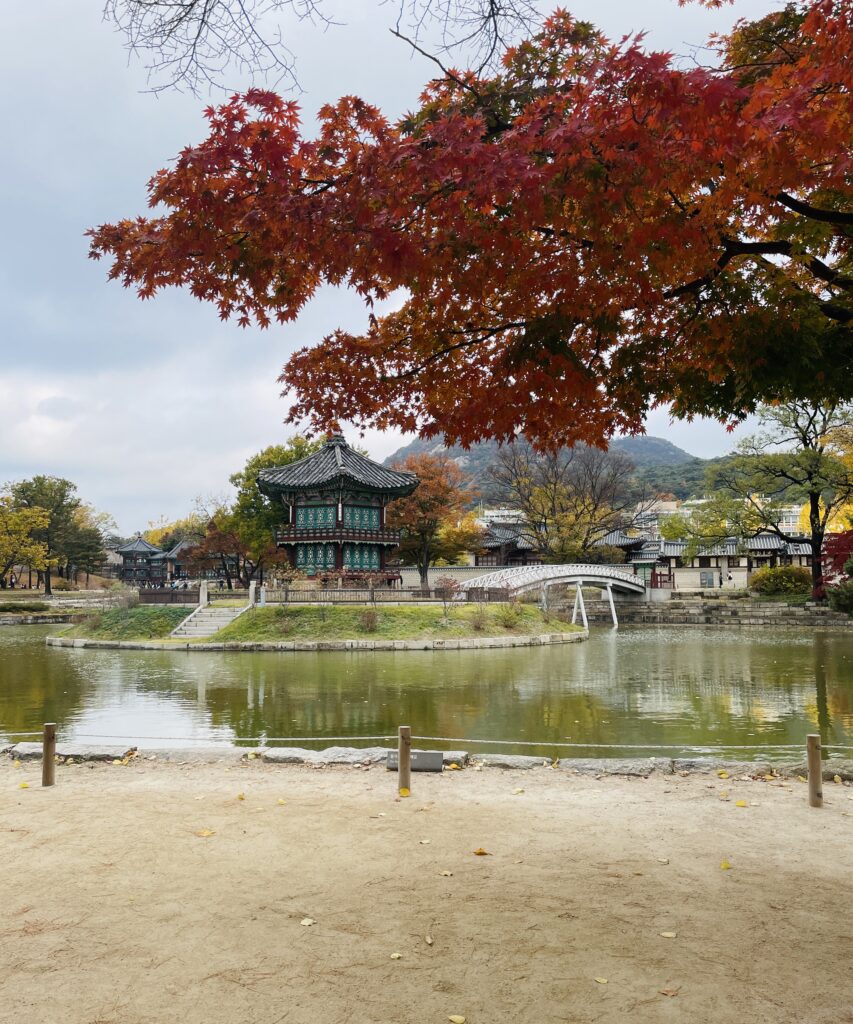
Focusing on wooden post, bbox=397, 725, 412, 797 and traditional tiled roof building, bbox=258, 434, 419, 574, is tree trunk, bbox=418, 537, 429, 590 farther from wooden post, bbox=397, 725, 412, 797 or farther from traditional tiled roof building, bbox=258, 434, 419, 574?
wooden post, bbox=397, 725, 412, 797

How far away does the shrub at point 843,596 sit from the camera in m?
28.6

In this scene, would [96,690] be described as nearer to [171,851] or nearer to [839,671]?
[171,851]

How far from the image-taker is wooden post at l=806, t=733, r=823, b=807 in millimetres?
5859

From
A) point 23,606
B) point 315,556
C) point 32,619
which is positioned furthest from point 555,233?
point 23,606

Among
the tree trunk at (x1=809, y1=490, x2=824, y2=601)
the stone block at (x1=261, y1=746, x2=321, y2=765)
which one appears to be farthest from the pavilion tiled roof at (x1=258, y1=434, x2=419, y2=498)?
the stone block at (x1=261, y1=746, x2=321, y2=765)

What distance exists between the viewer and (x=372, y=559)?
38.5m

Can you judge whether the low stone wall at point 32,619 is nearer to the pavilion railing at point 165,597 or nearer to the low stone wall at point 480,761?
the pavilion railing at point 165,597

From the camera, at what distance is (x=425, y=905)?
4.00 metres

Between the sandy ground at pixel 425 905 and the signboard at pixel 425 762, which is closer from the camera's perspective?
the sandy ground at pixel 425 905

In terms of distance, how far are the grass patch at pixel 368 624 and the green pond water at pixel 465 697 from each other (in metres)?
1.93

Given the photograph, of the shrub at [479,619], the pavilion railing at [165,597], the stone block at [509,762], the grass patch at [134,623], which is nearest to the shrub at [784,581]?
the shrub at [479,619]

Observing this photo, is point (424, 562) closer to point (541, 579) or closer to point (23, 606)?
point (541, 579)

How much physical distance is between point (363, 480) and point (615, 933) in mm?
33006

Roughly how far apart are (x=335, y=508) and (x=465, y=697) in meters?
24.1
